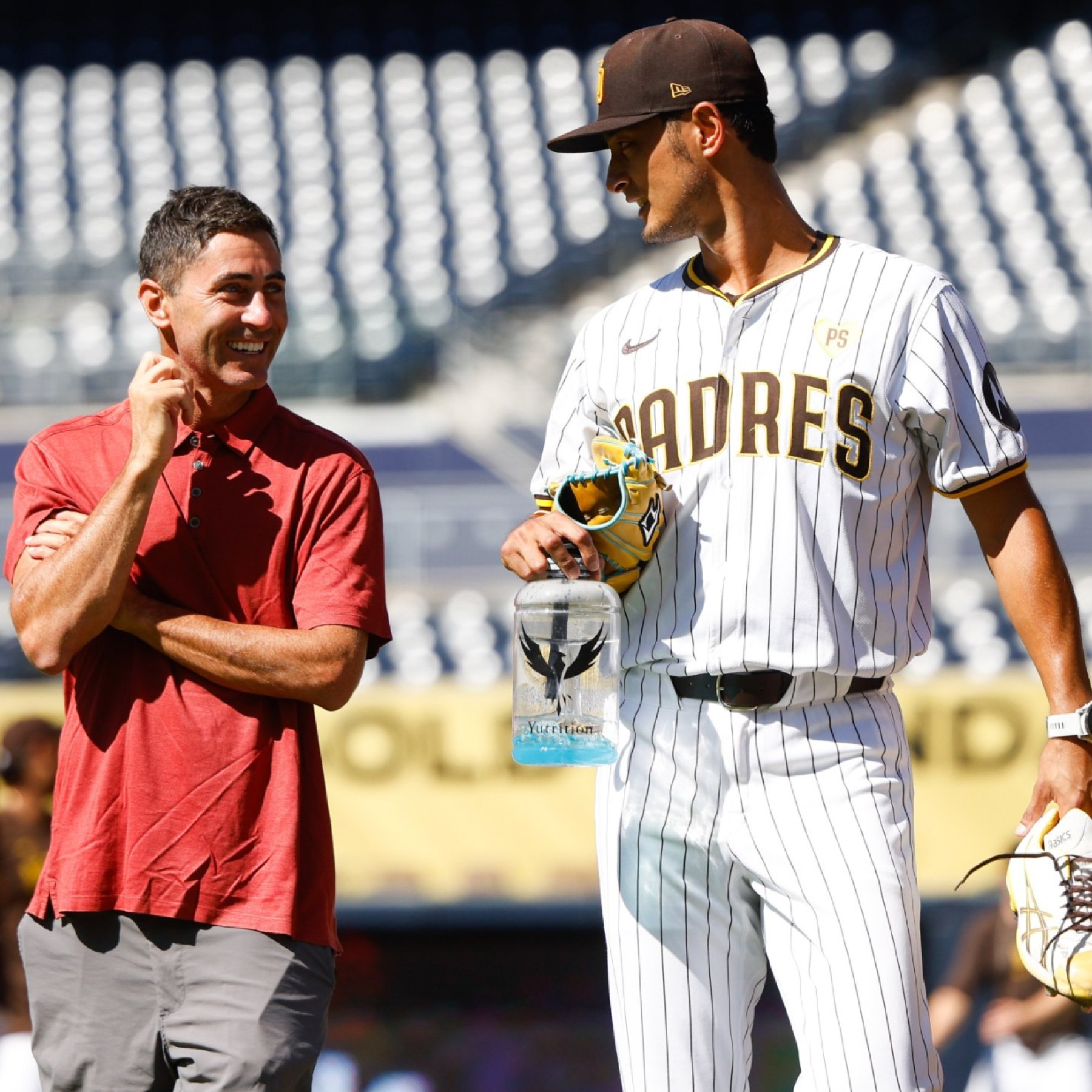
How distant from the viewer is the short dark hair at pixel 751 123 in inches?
94.9

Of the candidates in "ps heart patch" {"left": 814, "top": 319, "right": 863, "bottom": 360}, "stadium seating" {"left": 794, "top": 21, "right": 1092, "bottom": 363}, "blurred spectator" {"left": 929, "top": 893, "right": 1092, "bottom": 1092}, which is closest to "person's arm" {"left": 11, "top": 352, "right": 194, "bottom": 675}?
"ps heart patch" {"left": 814, "top": 319, "right": 863, "bottom": 360}

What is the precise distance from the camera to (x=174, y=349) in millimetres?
2465

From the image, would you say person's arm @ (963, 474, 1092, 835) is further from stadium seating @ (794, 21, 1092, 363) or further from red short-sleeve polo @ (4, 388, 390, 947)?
stadium seating @ (794, 21, 1092, 363)

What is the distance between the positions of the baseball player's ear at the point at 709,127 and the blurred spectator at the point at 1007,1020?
11.4 ft

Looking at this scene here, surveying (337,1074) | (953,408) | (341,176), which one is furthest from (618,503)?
(341,176)

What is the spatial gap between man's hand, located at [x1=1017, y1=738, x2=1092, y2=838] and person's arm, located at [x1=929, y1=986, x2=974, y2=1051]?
3.14m

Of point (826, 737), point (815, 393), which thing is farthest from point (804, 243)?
point (826, 737)

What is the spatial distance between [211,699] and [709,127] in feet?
3.67

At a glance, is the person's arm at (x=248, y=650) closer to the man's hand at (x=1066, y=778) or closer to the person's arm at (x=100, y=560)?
the person's arm at (x=100, y=560)

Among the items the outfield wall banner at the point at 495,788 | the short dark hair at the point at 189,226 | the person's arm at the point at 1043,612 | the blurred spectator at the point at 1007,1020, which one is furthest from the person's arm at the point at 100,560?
the blurred spectator at the point at 1007,1020

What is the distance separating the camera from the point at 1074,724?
7.36 feet

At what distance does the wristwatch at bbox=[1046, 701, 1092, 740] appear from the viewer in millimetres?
2238

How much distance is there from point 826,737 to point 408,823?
337 centimetres

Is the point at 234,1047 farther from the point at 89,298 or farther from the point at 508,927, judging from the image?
the point at 89,298
